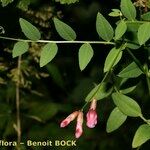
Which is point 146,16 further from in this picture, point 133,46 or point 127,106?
point 127,106

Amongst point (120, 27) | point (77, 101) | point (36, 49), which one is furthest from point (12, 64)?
point (120, 27)

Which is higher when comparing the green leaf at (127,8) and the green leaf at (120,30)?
the green leaf at (127,8)

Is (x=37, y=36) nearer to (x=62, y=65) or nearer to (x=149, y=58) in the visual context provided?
(x=149, y=58)

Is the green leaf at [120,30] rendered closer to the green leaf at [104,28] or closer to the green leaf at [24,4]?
the green leaf at [104,28]

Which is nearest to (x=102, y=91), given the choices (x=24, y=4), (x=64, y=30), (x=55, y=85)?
(x=64, y=30)

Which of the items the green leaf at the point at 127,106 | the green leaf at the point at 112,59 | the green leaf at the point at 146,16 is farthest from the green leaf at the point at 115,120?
the green leaf at the point at 146,16

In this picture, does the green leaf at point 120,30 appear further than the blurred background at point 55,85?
No

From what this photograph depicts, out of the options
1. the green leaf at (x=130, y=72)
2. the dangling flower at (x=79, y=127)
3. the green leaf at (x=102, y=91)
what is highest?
the green leaf at (x=130, y=72)
